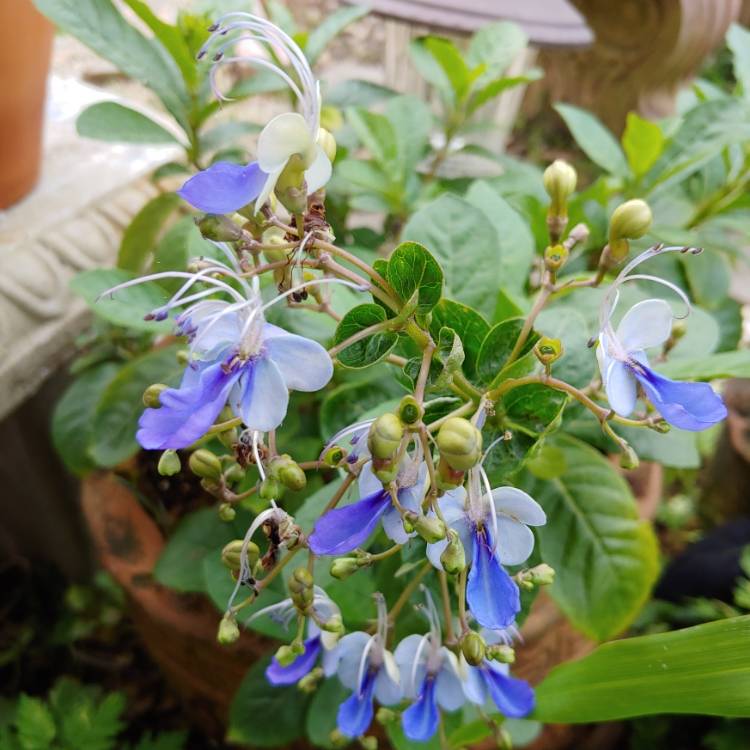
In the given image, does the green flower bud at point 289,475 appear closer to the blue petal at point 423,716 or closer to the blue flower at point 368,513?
the blue flower at point 368,513

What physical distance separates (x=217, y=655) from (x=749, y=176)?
729 millimetres

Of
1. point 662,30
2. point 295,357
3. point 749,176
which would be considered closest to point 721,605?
point 749,176

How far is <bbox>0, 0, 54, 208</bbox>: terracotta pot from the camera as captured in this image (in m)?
0.75

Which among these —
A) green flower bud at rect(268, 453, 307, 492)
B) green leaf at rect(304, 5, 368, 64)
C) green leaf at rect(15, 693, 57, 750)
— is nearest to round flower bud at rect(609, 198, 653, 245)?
green flower bud at rect(268, 453, 307, 492)

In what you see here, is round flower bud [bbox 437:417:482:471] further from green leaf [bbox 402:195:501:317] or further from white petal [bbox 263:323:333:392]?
green leaf [bbox 402:195:501:317]

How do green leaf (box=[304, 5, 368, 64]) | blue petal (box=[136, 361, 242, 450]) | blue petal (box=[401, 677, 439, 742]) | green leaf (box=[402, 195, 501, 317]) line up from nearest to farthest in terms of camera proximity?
blue petal (box=[136, 361, 242, 450])
blue petal (box=[401, 677, 439, 742])
green leaf (box=[402, 195, 501, 317])
green leaf (box=[304, 5, 368, 64])

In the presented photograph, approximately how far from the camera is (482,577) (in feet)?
1.15

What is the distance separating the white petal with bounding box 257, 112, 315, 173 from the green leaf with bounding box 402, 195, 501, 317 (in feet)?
0.76

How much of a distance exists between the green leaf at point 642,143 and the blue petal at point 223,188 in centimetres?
50

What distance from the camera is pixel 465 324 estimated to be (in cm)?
46

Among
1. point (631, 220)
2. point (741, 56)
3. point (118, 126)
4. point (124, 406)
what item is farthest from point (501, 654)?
point (741, 56)

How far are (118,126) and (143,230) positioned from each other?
103 mm

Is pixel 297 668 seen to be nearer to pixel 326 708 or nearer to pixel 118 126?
pixel 326 708

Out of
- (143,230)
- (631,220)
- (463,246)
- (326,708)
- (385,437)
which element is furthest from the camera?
(143,230)
